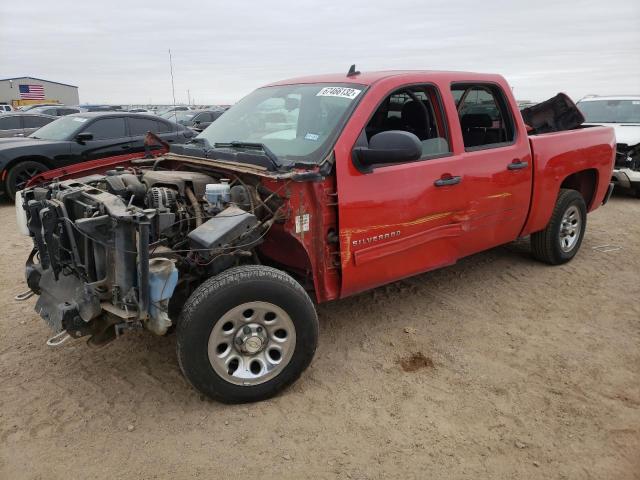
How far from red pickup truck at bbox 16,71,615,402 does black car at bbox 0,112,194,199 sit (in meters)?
5.26

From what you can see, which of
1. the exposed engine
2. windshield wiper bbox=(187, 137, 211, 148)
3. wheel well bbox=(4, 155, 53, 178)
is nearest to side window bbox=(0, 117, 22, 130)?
wheel well bbox=(4, 155, 53, 178)

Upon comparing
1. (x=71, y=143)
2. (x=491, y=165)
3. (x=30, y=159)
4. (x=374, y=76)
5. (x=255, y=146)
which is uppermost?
(x=374, y=76)

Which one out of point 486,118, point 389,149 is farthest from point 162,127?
point 389,149

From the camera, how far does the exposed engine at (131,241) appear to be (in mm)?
2689

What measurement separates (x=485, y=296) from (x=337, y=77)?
7.87 ft

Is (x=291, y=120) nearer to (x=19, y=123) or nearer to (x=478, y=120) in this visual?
(x=478, y=120)

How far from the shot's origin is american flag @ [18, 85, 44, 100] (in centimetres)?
4853

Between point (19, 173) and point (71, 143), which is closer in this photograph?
point (19, 173)

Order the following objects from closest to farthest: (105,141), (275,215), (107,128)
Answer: (275,215)
(105,141)
(107,128)

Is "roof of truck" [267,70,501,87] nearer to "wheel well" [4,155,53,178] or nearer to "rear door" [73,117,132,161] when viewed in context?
"rear door" [73,117,132,161]

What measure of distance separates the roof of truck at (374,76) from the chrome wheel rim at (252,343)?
5.97 feet

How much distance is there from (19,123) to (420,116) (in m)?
14.3

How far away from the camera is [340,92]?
3604mm

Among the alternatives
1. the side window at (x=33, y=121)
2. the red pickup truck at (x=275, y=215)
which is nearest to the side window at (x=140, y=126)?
the red pickup truck at (x=275, y=215)
